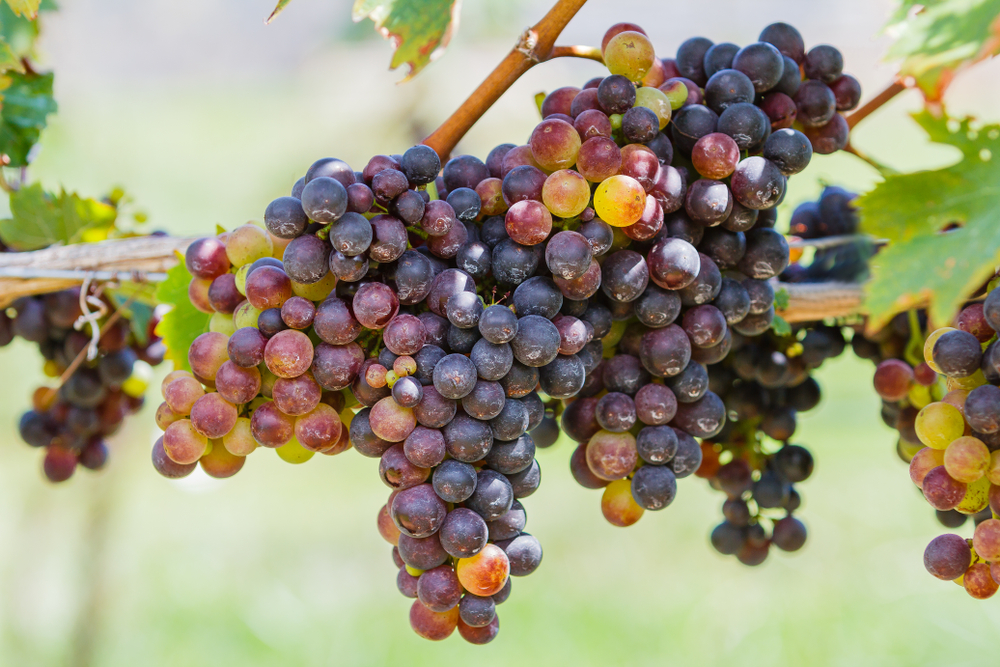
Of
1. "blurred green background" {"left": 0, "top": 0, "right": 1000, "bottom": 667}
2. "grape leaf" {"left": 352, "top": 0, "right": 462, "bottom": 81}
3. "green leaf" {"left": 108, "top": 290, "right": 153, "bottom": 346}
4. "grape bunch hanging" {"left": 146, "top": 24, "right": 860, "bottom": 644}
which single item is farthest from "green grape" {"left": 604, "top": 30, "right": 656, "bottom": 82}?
"blurred green background" {"left": 0, "top": 0, "right": 1000, "bottom": 667}

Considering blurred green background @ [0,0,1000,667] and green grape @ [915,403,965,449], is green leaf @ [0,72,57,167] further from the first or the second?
green grape @ [915,403,965,449]

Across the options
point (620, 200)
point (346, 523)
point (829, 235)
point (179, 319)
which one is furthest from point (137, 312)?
point (346, 523)

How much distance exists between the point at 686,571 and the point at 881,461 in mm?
741

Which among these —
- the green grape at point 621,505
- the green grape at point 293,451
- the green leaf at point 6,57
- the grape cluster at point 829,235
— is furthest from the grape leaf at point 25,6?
the grape cluster at point 829,235

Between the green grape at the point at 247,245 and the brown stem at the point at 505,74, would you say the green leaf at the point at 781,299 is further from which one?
the green grape at the point at 247,245

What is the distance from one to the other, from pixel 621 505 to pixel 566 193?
0.24 m

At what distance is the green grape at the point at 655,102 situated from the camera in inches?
18.2

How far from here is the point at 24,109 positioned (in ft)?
2.56

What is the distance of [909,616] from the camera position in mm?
1768

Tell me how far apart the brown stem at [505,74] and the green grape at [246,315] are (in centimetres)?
17

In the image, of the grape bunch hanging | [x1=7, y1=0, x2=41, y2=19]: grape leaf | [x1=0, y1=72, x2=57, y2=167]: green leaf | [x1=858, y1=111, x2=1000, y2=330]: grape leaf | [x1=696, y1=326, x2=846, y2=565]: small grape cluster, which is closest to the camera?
[x1=858, y1=111, x2=1000, y2=330]: grape leaf

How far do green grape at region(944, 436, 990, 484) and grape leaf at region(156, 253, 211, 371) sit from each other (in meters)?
0.55

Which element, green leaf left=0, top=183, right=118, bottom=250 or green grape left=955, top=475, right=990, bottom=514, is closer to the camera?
green grape left=955, top=475, right=990, bottom=514

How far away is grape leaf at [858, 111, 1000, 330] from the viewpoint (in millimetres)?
311
